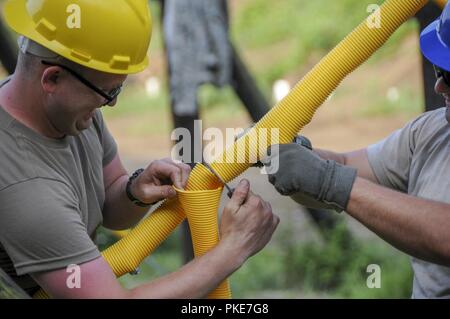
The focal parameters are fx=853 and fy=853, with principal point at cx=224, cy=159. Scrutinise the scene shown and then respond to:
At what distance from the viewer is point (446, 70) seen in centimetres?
271

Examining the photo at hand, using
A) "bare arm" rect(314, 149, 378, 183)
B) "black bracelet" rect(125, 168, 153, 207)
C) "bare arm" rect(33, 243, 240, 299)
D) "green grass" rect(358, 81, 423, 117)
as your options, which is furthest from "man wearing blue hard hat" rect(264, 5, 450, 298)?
"green grass" rect(358, 81, 423, 117)

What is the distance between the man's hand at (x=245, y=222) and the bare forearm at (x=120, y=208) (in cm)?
51

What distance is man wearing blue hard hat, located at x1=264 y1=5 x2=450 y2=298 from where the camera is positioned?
104 inches

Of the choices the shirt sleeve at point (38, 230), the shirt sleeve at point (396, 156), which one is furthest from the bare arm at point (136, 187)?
the shirt sleeve at point (396, 156)

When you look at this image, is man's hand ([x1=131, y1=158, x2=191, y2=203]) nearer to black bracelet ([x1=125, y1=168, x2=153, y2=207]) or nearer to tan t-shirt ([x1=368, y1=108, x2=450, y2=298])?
black bracelet ([x1=125, y1=168, x2=153, y2=207])

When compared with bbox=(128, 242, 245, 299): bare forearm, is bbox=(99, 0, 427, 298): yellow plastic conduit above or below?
above

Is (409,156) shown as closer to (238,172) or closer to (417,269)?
(417,269)

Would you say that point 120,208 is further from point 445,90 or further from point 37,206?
point 445,90

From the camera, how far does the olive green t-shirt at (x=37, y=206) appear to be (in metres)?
2.29

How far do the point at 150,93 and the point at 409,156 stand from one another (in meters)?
15.1

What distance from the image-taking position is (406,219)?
8.70 ft

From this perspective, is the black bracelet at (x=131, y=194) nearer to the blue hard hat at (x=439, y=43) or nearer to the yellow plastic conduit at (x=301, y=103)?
the yellow plastic conduit at (x=301, y=103)

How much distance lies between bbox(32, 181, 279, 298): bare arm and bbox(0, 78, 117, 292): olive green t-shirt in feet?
0.18

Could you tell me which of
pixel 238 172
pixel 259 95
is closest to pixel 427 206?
pixel 238 172
